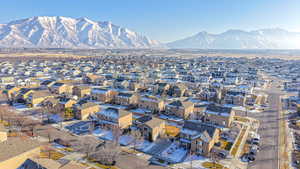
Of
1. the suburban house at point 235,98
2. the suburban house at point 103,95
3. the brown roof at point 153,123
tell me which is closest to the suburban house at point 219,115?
the brown roof at point 153,123

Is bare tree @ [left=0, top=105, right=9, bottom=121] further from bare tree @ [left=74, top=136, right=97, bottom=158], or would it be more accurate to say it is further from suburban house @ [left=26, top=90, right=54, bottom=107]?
bare tree @ [left=74, top=136, right=97, bottom=158]

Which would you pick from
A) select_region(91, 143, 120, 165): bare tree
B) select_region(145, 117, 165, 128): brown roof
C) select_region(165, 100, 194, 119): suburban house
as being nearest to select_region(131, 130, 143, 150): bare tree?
select_region(145, 117, 165, 128): brown roof

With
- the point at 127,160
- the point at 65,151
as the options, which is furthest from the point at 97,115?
the point at 127,160

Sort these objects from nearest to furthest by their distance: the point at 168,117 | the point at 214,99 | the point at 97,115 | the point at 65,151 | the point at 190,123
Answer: the point at 65,151, the point at 190,123, the point at 97,115, the point at 168,117, the point at 214,99

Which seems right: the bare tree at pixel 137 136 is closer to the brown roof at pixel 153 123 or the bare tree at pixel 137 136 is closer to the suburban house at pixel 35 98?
the brown roof at pixel 153 123

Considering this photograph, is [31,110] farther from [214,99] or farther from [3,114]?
[214,99]

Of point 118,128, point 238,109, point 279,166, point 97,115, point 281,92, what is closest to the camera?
point 279,166

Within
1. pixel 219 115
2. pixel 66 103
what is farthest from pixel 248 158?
pixel 66 103
